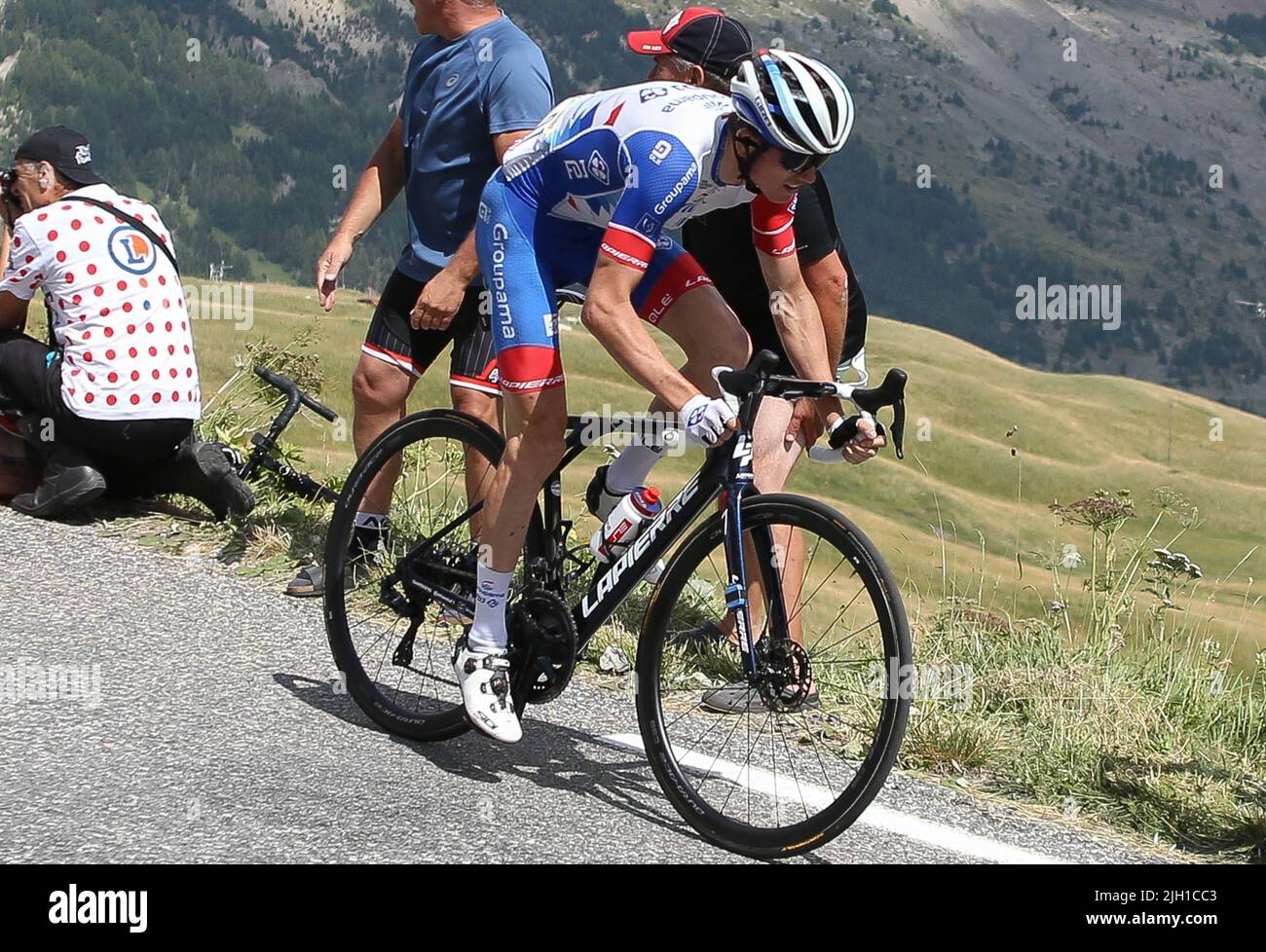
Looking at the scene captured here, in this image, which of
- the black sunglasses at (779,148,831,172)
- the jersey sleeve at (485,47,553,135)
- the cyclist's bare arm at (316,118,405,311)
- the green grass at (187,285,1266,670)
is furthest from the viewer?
the green grass at (187,285,1266,670)

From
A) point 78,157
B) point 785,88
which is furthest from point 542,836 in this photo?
point 78,157

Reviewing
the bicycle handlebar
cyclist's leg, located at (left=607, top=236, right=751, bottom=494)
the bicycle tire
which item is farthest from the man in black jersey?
the bicycle handlebar

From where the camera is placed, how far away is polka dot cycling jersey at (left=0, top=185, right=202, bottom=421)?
6371 mm

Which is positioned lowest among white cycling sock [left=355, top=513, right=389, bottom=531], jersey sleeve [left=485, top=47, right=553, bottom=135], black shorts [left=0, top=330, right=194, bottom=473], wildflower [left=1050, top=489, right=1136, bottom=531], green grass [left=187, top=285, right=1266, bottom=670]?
green grass [left=187, top=285, right=1266, bottom=670]

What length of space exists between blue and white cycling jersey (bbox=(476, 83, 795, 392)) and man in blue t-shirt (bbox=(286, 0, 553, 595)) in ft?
3.92

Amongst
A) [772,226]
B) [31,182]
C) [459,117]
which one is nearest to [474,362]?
[459,117]

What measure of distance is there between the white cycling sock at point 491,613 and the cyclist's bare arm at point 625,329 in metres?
0.81

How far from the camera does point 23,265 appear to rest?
6406 millimetres

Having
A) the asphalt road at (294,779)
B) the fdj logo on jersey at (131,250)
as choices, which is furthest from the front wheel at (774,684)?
the fdj logo on jersey at (131,250)

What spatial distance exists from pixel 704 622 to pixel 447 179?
2.13 metres

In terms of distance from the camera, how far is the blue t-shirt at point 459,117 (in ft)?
17.9

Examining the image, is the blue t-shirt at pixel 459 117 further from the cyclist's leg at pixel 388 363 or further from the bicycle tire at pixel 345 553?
the bicycle tire at pixel 345 553

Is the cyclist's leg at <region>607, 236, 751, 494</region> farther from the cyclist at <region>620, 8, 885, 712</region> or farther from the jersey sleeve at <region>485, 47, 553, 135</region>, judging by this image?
the jersey sleeve at <region>485, 47, 553, 135</region>

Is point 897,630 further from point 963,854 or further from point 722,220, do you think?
point 722,220
